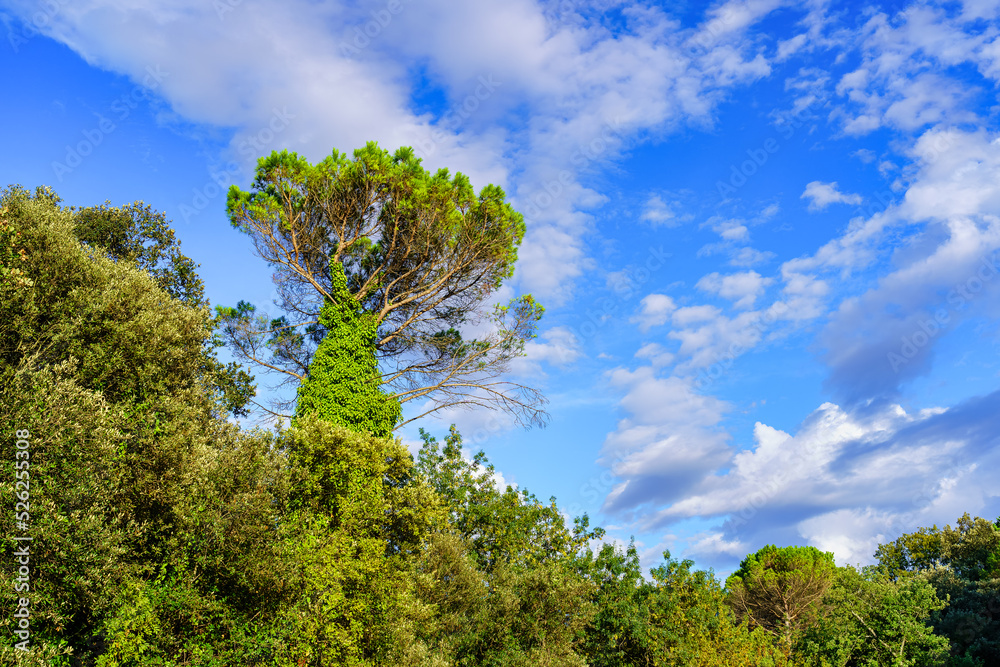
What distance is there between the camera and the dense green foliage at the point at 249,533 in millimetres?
13461

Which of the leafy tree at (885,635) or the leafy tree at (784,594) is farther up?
the leafy tree at (784,594)

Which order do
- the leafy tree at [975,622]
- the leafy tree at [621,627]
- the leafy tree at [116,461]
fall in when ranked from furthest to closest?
the leafy tree at [975,622], the leafy tree at [621,627], the leafy tree at [116,461]

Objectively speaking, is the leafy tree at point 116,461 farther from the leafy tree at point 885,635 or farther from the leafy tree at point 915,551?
the leafy tree at point 915,551

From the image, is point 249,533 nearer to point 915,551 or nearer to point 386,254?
point 386,254

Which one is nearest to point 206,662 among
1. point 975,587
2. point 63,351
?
point 63,351

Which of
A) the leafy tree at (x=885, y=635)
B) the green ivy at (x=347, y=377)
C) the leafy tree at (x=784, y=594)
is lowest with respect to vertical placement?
the leafy tree at (x=885, y=635)

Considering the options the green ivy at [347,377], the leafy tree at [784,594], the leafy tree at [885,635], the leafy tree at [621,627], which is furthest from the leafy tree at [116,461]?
the leafy tree at [784,594]

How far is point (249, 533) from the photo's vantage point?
15.2 metres

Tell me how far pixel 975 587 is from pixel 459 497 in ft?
137

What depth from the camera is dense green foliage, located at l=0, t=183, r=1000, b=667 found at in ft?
44.2

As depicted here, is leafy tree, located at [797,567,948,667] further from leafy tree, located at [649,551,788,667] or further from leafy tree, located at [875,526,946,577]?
leafy tree, located at [875,526,946,577]

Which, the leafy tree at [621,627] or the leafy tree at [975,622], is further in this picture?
the leafy tree at [975,622]

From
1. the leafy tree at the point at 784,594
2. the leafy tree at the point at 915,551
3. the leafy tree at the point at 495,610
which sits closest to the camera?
the leafy tree at the point at 495,610

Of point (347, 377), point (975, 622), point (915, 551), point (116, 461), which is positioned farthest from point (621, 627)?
point (915, 551)
